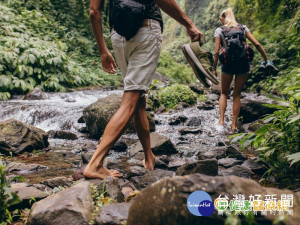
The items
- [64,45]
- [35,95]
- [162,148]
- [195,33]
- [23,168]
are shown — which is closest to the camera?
[195,33]

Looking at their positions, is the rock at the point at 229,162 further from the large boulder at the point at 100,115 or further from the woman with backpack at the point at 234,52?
the large boulder at the point at 100,115

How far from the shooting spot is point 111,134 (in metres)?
2.25

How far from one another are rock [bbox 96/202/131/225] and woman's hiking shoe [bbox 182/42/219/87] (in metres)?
1.61

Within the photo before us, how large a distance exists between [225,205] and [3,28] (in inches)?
485

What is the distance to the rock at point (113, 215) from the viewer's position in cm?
142

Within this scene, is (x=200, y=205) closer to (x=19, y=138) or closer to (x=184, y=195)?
(x=184, y=195)

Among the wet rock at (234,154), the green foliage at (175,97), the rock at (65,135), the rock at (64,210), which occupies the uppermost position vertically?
the rock at (64,210)

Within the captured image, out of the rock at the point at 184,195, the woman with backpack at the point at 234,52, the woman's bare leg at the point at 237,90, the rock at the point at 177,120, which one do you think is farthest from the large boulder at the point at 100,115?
the rock at the point at 184,195

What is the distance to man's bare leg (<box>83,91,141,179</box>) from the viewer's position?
2.20 metres

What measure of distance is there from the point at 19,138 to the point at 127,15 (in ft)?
9.48

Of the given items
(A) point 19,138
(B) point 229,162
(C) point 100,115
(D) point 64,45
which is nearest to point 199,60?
(B) point 229,162

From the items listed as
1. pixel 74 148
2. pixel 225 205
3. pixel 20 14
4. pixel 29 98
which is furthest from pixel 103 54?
pixel 20 14

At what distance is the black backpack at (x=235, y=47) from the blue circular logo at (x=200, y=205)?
13.2ft

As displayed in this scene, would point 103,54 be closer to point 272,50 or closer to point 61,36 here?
point 272,50
